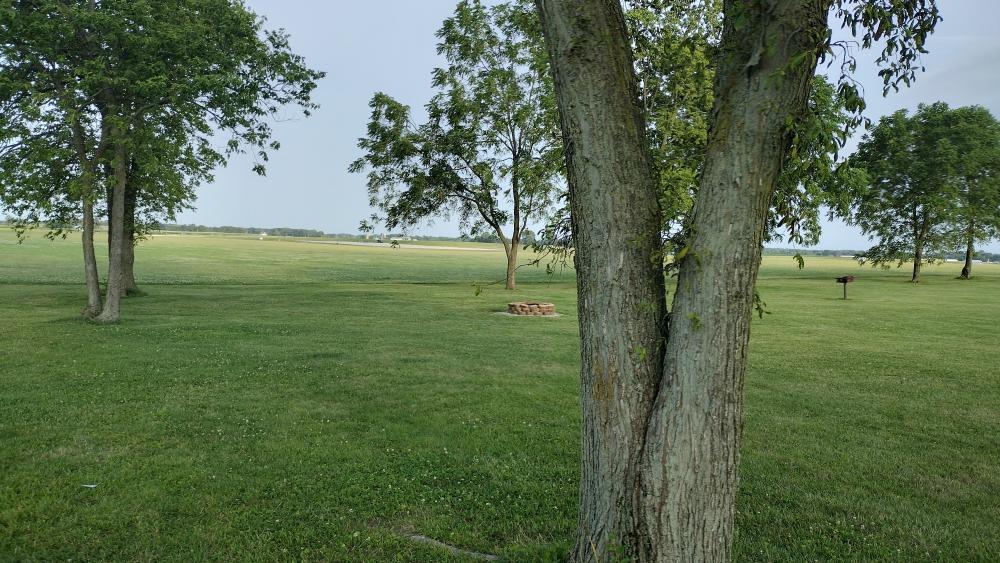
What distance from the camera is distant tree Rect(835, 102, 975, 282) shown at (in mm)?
47219

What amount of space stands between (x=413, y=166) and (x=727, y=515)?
33028 mm

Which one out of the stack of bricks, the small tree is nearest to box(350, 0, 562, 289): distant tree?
the stack of bricks

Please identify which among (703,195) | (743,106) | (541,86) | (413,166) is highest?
(541,86)

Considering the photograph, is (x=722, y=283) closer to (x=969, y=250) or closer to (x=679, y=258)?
(x=679, y=258)

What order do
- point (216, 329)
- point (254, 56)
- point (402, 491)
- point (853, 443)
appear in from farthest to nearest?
point (254, 56) → point (216, 329) → point (853, 443) → point (402, 491)

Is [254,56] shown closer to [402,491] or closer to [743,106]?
[402,491]

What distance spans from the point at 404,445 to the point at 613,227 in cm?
486

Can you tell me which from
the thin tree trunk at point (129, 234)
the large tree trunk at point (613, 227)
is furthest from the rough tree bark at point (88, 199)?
the large tree trunk at point (613, 227)

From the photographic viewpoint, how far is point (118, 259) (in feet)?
61.1

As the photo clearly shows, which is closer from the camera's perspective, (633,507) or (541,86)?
(633,507)

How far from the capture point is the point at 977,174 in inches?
1875

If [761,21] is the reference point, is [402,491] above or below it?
below

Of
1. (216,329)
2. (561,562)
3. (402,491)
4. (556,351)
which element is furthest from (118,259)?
(561,562)

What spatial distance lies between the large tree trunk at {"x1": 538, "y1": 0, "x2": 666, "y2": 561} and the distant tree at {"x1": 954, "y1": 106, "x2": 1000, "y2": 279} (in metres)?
54.2
